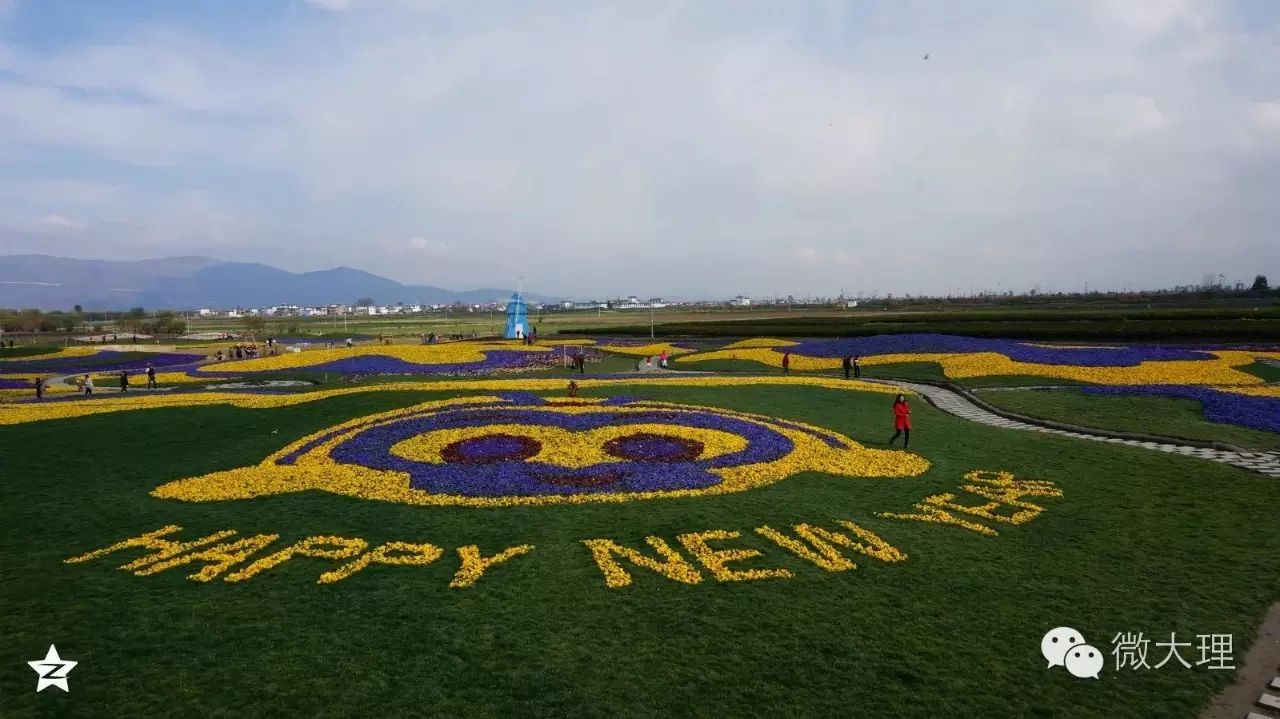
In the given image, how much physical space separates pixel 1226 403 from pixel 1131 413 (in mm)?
3583

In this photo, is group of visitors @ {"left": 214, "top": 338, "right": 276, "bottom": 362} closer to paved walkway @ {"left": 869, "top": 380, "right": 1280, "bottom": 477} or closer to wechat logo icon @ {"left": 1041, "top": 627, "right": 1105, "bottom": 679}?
paved walkway @ {"left": 869, "top": 380, "right": 1280, "bottom": 477}

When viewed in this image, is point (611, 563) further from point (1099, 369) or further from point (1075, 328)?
point (1075, 328)

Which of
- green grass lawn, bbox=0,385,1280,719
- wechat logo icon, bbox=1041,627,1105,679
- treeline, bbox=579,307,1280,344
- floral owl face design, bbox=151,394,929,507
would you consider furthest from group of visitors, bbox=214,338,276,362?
wechat logo icon, bbox=1041,627,1105,679

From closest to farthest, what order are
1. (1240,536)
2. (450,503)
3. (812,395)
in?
(1240,536) < (450,503) < (812,395)

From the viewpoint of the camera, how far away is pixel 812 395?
30.9m

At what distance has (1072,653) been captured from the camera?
8.84 meters

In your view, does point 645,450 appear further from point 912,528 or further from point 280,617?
point 280,617

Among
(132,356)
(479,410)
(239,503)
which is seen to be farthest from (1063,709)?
(132,356)

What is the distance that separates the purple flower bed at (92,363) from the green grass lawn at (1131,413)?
6522cm

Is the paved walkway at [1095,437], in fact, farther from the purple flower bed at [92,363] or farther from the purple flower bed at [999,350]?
the purple flower bed at [92,363]

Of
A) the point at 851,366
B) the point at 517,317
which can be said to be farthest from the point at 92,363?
the point at 851,366

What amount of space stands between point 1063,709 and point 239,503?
1655cm

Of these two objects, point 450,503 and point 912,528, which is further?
point 450,503

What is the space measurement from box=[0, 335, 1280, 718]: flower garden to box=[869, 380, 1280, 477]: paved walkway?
1.33 meters
